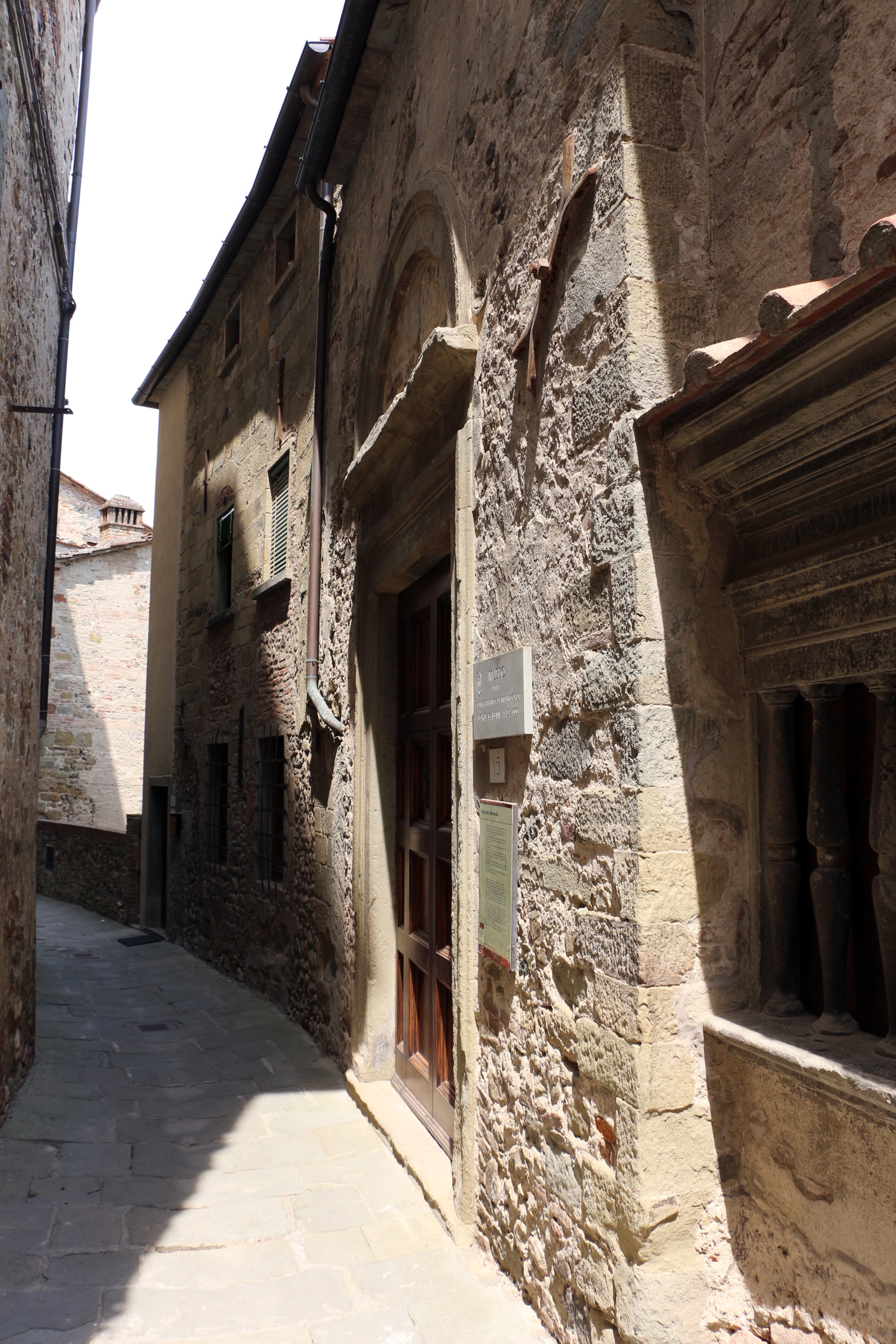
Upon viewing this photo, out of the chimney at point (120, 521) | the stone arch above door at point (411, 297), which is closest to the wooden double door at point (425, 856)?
the stone arch above door at point (411, 297)

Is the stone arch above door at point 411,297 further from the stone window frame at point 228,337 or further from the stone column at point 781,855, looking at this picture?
the stone window frame at point 228,337

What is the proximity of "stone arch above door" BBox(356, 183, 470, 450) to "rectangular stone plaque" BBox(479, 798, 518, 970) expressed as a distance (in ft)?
6.23

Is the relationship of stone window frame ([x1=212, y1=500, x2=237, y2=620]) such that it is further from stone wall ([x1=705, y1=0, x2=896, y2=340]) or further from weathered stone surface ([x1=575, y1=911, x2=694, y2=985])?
weathered stone surface ([x1=575, y1=911, x2=694, y2=985])

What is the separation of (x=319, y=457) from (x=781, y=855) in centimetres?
444

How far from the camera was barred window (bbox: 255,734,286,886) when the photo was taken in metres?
7.04

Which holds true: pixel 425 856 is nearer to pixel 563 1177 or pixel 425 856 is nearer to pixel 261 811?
pixel 563 1177

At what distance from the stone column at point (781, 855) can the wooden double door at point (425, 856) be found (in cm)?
196

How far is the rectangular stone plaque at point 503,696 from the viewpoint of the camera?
294 centimetres

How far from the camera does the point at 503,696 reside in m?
3.09

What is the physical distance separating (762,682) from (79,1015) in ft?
20.1

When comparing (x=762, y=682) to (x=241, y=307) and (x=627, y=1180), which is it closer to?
(x=627, y=1180)

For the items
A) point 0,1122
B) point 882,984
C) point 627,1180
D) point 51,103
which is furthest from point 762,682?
point 51,103

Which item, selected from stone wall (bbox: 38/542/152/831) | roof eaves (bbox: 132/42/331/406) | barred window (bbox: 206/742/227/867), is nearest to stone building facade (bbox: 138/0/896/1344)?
roof eaves (bbox: 132/42/331/406)

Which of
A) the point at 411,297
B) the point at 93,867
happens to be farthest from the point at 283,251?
the point at 93,867
